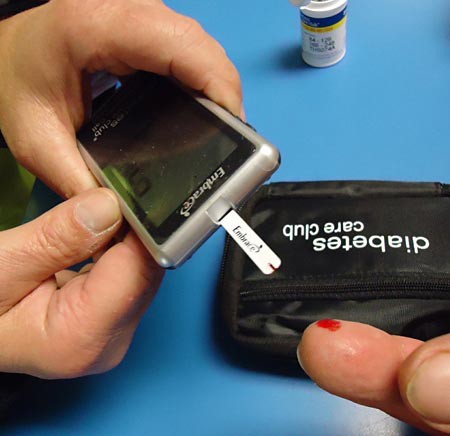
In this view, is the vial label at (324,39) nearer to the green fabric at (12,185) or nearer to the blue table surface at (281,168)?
the blue table surface at (281,168)

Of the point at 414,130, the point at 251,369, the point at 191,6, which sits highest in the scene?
the point at 191,6

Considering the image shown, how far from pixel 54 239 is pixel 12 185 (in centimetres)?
36

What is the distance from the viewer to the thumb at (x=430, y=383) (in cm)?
28

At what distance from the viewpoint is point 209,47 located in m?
0.49

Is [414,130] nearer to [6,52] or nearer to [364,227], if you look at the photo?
[364,227]

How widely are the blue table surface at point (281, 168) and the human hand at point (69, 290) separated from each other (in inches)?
3.4

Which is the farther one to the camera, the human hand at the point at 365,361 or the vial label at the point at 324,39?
the vial label at the point at 324,39

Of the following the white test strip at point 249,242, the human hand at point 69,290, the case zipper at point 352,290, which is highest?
the white test strip at point 249,242

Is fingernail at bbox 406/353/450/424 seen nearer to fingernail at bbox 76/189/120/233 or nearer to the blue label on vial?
fingernail at bbox 76/189/120/233

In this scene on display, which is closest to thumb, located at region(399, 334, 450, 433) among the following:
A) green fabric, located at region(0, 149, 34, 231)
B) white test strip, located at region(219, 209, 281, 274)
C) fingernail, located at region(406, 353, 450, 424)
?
fingernail, located at region(406, 353, 450, 424)

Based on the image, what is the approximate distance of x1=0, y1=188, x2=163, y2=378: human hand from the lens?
0.41 meters

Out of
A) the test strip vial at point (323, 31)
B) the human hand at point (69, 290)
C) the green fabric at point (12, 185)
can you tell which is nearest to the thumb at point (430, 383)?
the human hand at point (69, 290)

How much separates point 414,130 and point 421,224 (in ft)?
0.55

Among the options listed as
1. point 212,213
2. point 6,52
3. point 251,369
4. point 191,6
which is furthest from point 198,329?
point 191,6
